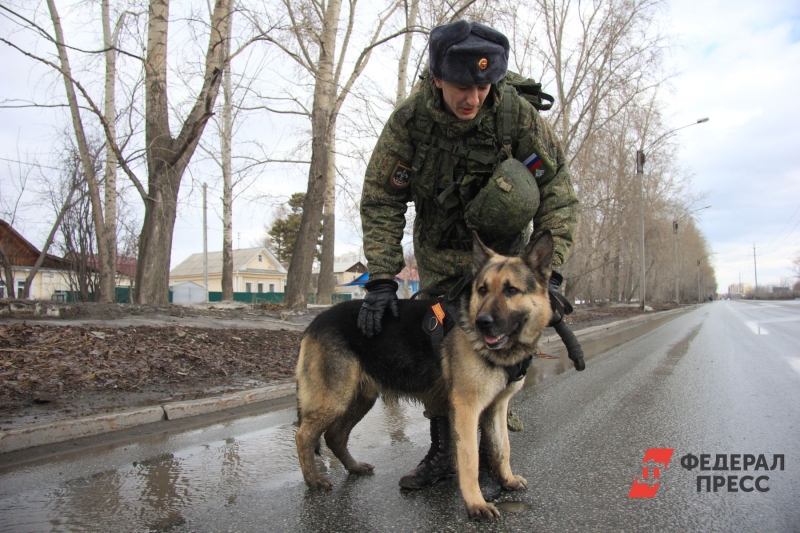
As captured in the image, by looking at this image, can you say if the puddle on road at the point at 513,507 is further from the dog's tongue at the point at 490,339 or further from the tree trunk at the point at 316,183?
the tree trunk at the point at 316,183

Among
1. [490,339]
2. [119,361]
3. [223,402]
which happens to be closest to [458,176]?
[490,339]

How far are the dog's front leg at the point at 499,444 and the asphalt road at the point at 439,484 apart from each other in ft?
0.29

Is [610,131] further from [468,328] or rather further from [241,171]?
[468,328]

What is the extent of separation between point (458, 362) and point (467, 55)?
1716 mm

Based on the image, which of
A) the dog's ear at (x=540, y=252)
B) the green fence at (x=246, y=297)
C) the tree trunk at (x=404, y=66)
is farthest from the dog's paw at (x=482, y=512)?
the green fence at (x=246, y=297)

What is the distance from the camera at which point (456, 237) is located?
3.45 meters

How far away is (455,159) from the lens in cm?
317

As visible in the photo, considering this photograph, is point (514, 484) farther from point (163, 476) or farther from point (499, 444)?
point (163, 476)

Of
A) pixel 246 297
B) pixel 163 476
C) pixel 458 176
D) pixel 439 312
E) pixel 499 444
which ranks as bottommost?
pixel 163 476

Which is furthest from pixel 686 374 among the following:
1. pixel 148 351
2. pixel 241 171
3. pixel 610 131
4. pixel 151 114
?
pixel 610 131

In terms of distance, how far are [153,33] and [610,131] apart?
21451mm

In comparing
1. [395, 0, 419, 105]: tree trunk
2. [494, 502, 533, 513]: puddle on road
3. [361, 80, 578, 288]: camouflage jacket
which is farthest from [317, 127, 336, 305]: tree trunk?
[494, 502, 533, 513]: puddle on road

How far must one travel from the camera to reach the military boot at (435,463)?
292 centimetres

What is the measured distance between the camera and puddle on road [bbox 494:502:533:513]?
8.44ft
